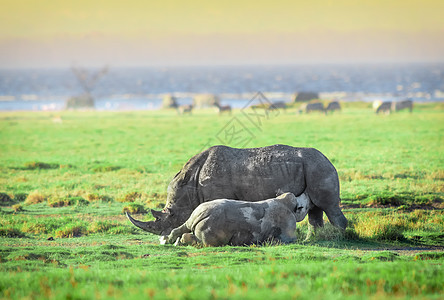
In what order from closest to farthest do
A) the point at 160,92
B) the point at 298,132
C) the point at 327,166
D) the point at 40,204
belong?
the point at 327,166
the point at 40,204
the point at 298,132
the point at 160,92

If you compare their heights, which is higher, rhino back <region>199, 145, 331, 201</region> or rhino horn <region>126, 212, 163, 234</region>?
rhino back <region>199, 145, 331, 201</region>

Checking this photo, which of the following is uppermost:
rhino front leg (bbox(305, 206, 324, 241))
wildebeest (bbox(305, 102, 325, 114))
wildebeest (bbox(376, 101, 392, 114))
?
wildebeest (bbox(305, 102, 325, 114))

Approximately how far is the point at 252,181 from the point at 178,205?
6.60ft

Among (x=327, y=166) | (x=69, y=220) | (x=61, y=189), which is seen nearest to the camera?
(x=327, y=166)

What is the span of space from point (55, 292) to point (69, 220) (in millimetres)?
8830

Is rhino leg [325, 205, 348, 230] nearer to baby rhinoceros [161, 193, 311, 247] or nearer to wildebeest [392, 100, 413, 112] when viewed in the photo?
baby rhinoceros [161, 193, 311, 247]

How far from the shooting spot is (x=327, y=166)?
14.0 m

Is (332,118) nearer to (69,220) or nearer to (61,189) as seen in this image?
(61,189)

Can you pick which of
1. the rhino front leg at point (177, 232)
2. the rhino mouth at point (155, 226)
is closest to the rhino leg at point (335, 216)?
the rhino front leg at point (177, 232)

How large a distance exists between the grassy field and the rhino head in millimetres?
469

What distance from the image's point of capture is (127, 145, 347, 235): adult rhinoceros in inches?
549

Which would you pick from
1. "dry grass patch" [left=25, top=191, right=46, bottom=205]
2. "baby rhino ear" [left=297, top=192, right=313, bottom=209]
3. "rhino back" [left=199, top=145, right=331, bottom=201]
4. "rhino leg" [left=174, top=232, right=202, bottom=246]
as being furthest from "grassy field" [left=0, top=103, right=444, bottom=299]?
"rhino back" [left=199, top=145, right=331, bottom=201]

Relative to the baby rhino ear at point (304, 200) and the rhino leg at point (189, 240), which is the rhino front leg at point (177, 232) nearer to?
the rhino leg at point (189, 240)

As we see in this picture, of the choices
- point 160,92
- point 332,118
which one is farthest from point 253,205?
point 160,92
